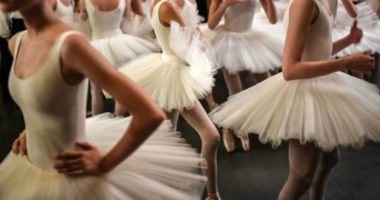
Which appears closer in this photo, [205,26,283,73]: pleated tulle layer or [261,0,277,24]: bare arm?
[205,26,283,73]: pleated tulle layer

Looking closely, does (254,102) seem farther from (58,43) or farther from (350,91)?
(58,43)

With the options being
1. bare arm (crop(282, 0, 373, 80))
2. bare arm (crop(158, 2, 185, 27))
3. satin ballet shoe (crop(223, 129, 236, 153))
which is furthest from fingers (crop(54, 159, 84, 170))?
satin ballet shoe (crop(223, 129, 236, 153))

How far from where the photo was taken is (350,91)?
1.63 meters

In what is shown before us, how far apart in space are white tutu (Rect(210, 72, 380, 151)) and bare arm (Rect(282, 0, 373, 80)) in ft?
0.33

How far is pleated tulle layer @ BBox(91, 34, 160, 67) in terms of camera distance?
2.75 metres

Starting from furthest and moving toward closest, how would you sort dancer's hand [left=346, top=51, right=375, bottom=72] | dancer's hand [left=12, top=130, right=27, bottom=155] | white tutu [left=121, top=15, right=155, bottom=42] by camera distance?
white tutu [left=121, top=15, right=155, bottom=42]
dancer's hand [left=346, top=51, right=375, bottom=72]
dancer's hand [left=12, top=130, right=27, bottom=155]

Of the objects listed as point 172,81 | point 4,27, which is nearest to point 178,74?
point 172,81

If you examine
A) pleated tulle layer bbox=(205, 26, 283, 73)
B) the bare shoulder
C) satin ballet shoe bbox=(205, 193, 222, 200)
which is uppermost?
the bare shoulder

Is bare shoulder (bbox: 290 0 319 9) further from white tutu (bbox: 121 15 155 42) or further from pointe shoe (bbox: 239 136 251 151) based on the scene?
white tutu (bbox: 121 15 155 42)

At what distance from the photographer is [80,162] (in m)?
1.09

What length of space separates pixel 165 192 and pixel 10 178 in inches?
17.2

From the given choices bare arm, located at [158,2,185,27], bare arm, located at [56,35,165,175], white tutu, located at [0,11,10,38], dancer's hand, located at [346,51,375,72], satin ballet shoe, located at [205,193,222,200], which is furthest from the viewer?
white tutu, located at [0,11,10,38]

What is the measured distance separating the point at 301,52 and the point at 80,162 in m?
0.86

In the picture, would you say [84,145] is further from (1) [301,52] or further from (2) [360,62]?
(2) [360,62]
